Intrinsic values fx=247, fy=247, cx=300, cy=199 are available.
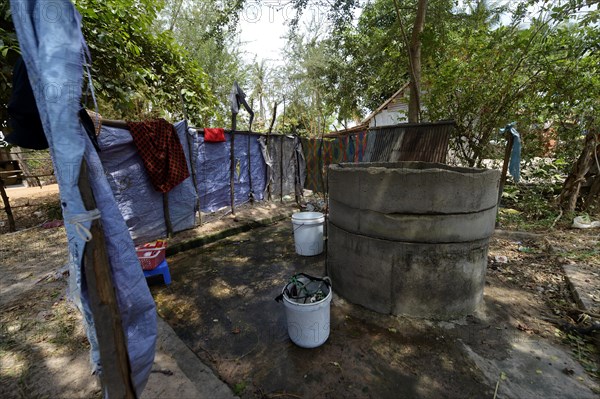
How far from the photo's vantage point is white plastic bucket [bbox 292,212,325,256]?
180 inches

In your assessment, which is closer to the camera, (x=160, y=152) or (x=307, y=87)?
(x=160, y=152)

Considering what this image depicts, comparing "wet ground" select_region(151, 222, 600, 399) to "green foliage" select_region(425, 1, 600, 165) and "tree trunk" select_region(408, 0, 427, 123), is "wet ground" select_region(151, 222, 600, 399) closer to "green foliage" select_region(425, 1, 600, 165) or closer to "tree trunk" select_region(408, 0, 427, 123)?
"tree trunk" select_region(408, 0, 427, 123)

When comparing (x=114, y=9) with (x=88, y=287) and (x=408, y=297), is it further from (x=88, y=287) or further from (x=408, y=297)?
(x=408, y=297)

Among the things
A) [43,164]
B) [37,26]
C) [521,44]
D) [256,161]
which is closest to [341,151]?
[256,161]

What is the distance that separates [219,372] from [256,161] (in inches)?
241

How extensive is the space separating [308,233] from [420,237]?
2193 millimetres

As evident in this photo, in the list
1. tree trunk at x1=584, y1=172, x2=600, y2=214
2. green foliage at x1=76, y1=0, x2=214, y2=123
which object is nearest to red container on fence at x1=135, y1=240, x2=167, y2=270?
green foliage at x1=76, y1=0, x2=214, y2=123

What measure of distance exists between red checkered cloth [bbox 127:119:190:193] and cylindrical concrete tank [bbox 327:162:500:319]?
3.71m

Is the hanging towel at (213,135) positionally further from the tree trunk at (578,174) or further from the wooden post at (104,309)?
the tree trunk at (578,174)

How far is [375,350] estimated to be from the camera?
253cm

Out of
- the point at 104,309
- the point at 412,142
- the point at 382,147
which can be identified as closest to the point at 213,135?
the point at 382,147

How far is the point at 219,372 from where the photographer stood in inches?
91.6

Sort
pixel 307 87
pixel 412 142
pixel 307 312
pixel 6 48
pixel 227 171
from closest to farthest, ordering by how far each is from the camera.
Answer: pixel 307 312 → pixel 6 48 → pixel 412 142 → pixel 227 171 → pixel 307 87

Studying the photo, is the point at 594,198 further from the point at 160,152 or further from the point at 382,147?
the point at 160,152
